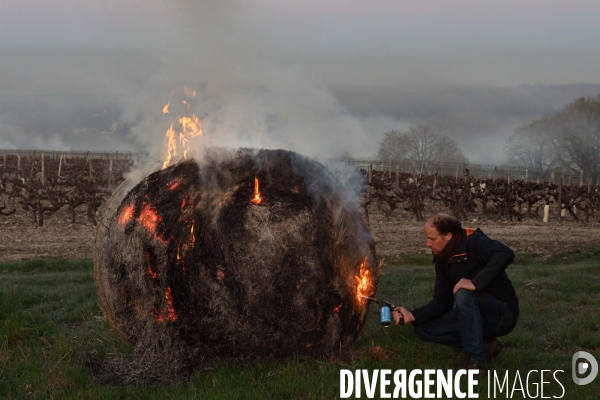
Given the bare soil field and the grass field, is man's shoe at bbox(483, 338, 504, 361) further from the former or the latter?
the bare soil field

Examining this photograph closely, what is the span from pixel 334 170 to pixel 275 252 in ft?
4.13

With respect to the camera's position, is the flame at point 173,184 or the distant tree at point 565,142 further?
the distant tree at point 565,142

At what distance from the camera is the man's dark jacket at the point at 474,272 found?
5.12 metres

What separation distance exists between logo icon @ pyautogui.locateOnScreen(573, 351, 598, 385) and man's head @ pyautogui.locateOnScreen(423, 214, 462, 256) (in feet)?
5.48

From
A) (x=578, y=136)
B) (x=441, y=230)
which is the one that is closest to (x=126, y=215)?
(x=441, y=230)

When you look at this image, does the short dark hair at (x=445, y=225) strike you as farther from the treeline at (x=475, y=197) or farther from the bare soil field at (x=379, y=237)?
the treeline at (x=475, y=197)

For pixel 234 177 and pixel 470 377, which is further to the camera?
pixel 234 177

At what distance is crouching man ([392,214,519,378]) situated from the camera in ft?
16.9

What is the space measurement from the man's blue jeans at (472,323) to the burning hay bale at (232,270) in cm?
78

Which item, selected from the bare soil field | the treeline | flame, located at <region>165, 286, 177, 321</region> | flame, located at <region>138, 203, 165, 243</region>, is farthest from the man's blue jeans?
the treeline

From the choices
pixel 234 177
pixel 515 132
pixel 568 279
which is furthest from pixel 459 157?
pixel 234 177

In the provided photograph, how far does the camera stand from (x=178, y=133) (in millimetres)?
6027

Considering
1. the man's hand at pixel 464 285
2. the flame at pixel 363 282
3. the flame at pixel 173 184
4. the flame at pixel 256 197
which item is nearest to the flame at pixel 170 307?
the flame at pixel 173 184

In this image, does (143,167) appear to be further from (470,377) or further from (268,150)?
(470,377)
